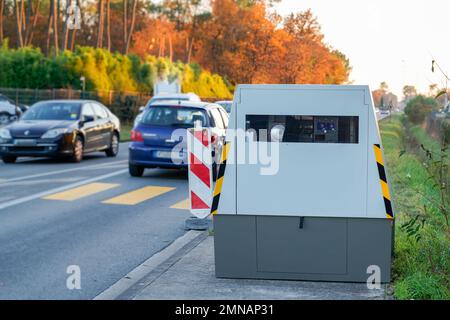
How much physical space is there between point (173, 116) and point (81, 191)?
328cm

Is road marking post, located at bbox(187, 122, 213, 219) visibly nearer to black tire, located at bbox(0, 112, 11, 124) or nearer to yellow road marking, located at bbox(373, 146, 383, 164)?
yellow road marking, located at bbox(373, 146, 383, 164)

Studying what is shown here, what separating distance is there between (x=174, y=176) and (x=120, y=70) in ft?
106

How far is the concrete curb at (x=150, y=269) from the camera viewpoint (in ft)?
21.1

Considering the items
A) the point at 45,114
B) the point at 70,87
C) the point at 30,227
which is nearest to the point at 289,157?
the point at 30,227

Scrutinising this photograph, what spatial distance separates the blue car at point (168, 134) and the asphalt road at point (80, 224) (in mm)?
414

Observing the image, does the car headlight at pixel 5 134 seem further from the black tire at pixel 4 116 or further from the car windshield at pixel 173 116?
the black tire at pixel 4 116

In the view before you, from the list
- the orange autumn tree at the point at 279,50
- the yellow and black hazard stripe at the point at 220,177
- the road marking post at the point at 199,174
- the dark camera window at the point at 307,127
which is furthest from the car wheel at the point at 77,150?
the dark camera window at the point at 307,127

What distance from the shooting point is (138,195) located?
13648 mm

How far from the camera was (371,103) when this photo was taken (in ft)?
21.7

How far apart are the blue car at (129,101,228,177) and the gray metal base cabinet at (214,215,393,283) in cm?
902

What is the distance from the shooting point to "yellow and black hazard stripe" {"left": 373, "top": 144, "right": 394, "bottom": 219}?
6.51m

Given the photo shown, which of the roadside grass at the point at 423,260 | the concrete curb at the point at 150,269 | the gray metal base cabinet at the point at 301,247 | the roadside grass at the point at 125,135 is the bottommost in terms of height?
the roadside grass at the point at 125,135

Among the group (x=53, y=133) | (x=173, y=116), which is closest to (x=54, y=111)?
(x=53, y=133)

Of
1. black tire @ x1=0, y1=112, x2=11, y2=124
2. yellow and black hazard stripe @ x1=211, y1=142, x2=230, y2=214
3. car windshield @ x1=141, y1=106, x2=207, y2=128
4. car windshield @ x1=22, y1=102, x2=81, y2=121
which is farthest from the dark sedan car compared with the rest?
black tire @ x1=0, y1=112, x2=11, y2=124
